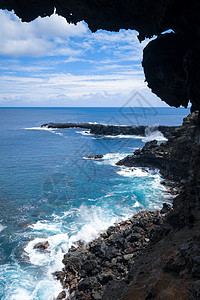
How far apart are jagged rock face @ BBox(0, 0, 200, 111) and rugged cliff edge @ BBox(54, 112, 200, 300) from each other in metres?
9.08

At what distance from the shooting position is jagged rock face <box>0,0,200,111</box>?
13.2 m

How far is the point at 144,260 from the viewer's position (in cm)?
1709

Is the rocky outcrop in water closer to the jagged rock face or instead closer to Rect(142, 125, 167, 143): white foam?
the jagged rock face

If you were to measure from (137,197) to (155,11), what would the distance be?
29620mm

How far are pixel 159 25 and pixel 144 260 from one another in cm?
1755

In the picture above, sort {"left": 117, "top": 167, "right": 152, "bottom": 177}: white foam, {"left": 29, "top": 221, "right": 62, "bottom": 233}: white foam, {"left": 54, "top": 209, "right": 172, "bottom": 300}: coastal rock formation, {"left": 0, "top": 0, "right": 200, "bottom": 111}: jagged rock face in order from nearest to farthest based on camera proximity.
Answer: {"left": 0, "top": 0, "right": 200, "bottom": 111}: jagged rock face, {"left": 54, "top": 209, "right": 172, "bottom": 300}: coastal rock formation, {"left": 29, "top": 221, "right": 62, "bottom": 233}: white foam, {"left": 117, "top": 167, "right": 152, "bottom": 177}: white foam

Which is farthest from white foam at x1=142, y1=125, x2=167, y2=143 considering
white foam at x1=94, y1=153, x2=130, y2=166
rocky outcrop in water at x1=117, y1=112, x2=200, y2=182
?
rocky outcrop in water at x1=117, y1=112, x2=200, y2=182

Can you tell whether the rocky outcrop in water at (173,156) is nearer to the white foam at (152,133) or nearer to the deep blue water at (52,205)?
the deep blue water at (52,205)

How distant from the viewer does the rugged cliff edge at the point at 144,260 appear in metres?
11.7

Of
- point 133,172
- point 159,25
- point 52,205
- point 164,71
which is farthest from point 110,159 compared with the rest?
point 159,25

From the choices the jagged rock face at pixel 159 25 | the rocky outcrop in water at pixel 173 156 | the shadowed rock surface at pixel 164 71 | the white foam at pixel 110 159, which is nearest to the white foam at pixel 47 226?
the shadowed rock surface at pixel 164 71

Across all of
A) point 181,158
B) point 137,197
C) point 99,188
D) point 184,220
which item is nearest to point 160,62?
point 184,220

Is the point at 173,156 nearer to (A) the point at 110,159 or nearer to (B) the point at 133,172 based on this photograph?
(B) the point at 133,172

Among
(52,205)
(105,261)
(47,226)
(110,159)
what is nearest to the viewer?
(105,261)
